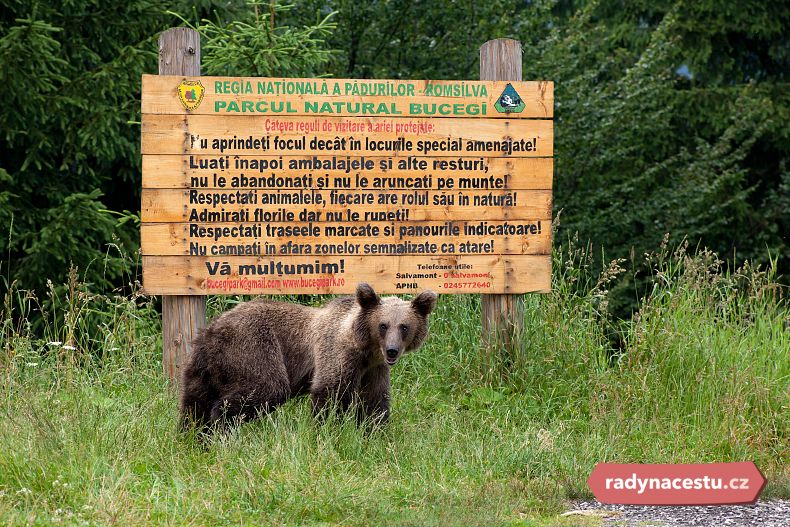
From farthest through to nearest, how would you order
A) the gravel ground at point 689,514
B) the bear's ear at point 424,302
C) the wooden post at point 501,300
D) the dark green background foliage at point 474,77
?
the dark green background foliage at point 474,77
the wooden post at point 501,300
the bear's ear at point 424,302
the gravel ground at point 689,514

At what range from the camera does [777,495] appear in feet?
19.2

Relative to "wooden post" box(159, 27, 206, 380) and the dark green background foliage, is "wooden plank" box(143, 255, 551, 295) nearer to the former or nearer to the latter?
"wooden post" box(159, 27, 206, 380)

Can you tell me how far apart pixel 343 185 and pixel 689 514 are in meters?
3.41

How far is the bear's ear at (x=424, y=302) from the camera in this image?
6.55 metres

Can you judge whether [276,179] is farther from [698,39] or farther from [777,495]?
[698,39]

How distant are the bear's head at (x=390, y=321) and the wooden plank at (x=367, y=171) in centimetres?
130

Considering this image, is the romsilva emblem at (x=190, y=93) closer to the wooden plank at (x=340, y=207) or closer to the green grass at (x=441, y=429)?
the wooden plank at (x=340, y=207)

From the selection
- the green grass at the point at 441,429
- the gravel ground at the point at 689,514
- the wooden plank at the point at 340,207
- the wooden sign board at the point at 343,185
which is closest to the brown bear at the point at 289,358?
the green grass at the point at 441,429

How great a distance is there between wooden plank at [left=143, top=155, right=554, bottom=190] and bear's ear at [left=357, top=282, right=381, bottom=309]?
1.29 metres

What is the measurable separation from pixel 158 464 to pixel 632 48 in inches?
642

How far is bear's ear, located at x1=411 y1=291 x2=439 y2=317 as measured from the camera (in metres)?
6.55

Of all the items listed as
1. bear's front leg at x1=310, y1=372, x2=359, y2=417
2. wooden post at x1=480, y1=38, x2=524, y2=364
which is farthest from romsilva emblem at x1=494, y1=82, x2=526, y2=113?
bear's front leg at x1=310, y1=372, x2=359, y2=417

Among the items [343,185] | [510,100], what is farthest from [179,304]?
[510,100]

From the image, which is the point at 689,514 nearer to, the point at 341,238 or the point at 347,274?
the point at 347,274
